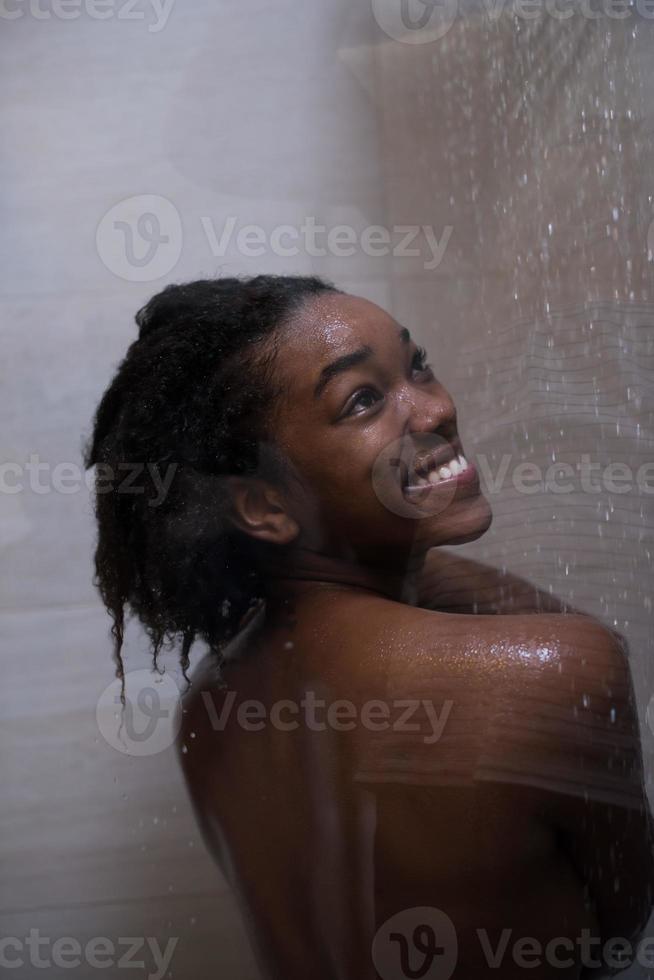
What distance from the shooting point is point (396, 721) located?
2.11 ft

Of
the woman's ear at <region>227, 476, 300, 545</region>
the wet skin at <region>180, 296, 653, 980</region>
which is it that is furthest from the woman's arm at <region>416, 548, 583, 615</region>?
the woman's ear at <region>227, 476, 300, 545</region>

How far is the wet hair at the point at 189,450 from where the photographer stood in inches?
27.2

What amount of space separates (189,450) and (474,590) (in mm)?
253

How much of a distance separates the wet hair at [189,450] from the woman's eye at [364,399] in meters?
0.06

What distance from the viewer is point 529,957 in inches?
24.9

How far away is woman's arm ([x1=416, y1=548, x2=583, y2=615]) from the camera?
72cm

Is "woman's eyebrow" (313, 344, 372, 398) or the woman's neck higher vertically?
"woman's eyebrow" (313, 344, 372, 398)

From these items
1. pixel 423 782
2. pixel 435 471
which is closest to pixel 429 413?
pixel 435 471

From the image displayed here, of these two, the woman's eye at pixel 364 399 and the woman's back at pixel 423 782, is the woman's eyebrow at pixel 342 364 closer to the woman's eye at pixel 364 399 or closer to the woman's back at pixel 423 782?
the woman's eye at pixel 364 399

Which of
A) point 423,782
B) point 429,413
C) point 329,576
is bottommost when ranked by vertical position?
point 423,782

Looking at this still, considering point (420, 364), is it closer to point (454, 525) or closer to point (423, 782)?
point (454, 525)

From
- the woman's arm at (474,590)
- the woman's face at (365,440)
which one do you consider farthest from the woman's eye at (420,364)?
the woman's arm at (474,590)

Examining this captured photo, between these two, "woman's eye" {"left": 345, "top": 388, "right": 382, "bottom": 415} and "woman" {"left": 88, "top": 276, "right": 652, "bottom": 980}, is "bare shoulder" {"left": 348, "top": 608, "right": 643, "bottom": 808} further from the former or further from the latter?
"woman's eye" {"left": 345, "top": 388, "right": 382, "bottom": 415}

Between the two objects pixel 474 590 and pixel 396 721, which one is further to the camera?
pixel 474 590
